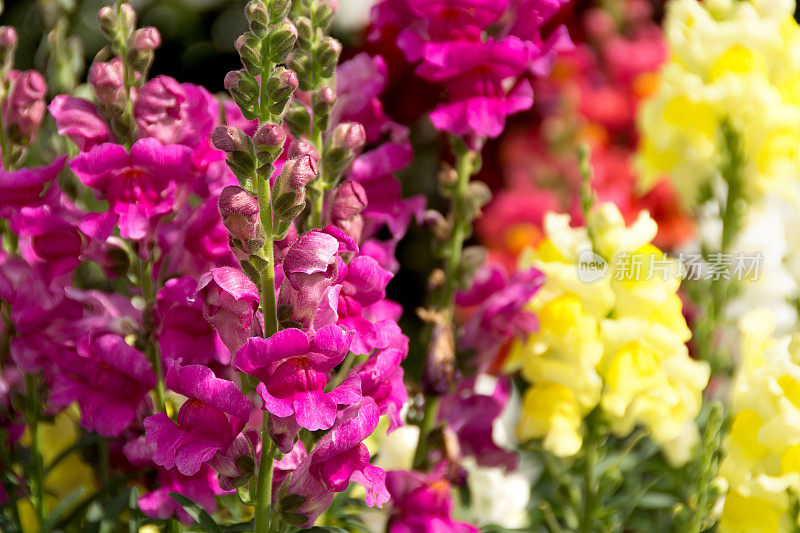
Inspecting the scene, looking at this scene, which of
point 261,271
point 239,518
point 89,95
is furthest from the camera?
point 89,95

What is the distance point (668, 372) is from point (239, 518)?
405 millimetres

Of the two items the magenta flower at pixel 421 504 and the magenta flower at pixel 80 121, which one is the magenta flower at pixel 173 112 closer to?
the magenta flower at pixel 80 121

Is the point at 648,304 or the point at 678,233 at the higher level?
the point at 648,304

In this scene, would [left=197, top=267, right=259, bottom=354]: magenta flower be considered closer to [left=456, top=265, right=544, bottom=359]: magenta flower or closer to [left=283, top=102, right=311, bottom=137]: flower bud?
[left=283, top=102, right=311, bottom=137]: flower bud

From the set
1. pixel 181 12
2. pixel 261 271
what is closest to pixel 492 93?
pixel 261 271

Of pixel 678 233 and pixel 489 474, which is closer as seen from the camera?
pixel 489 474

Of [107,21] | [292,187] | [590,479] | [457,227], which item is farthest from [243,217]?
[590,479]

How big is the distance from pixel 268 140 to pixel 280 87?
0.12ft

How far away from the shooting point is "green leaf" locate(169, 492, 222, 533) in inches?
25.9

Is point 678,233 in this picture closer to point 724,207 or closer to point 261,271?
point 724,207

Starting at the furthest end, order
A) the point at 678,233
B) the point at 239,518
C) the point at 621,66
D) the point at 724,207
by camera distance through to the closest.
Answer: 1. the point at 621,66
2. the point at 678,233
3. the point at 724,207
4. the point at 239,518

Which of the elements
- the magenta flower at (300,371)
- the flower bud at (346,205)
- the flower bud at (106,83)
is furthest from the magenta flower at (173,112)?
the magenta flower at (300,371)

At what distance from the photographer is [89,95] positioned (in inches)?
36.5

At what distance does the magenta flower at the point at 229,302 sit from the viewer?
59cm
